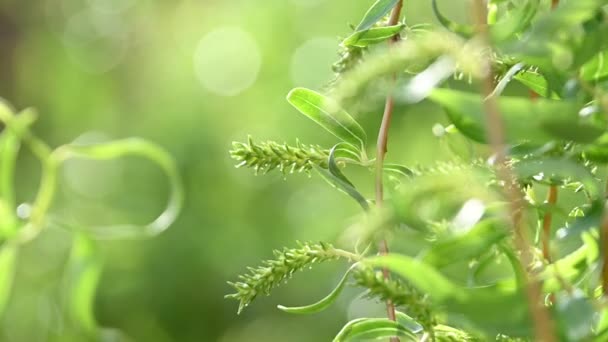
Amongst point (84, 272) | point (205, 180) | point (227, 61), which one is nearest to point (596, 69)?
point (84, 272)

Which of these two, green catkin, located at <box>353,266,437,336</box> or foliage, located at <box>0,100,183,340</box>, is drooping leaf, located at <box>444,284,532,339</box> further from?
foliage, located at <box>0,100,183,340</box>

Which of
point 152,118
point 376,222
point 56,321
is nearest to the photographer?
point 376,222

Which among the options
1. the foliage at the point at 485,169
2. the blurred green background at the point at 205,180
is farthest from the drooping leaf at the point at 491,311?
the blurred green background at the point at 205,180

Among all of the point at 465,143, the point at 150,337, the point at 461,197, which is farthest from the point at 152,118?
the point at 461,197

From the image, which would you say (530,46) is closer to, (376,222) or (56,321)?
(376,222)

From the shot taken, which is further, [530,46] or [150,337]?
[150,337]

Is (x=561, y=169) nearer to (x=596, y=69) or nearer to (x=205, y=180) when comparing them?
(x=596, y=69)

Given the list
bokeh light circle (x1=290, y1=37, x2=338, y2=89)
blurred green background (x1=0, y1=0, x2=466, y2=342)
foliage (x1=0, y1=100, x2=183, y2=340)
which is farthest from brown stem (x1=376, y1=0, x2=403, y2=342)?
bokeh light circle (x1=290, y1=37, x2=338, y2=89)
